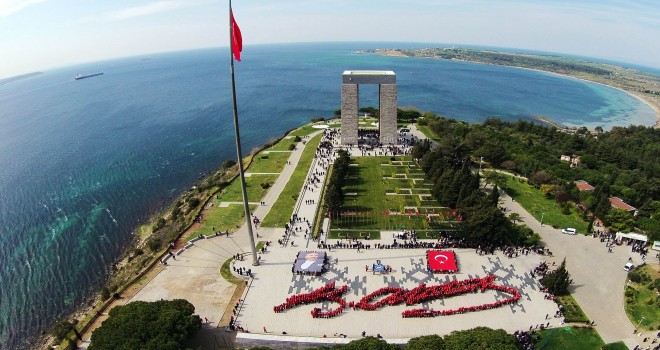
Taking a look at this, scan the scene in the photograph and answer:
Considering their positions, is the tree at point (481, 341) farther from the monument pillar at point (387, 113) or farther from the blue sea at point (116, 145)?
the monument pillar at point (387, 113)

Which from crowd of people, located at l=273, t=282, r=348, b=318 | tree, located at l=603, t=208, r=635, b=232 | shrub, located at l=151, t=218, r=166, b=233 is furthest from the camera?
shrub, located at l=151, t=218, r=166, b=233

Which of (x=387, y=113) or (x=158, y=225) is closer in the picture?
(x=158, y=225)

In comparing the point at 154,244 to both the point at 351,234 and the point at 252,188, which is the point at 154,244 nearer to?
the point at 252,188

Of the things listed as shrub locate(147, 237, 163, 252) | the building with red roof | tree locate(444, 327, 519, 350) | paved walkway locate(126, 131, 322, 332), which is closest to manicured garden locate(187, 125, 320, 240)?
paved walkway locate(126, 131, 322, 332)

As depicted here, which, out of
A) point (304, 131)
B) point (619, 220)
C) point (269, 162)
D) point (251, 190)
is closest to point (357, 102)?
point (269, 162)

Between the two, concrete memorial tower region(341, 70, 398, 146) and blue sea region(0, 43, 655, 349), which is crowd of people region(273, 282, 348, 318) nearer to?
blue sea region(0, 43, 655, 349)

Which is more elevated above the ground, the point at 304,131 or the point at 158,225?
the point at 304,131

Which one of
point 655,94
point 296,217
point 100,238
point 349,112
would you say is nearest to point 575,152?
point 349,112

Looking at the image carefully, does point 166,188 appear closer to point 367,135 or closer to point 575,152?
point 367,135
